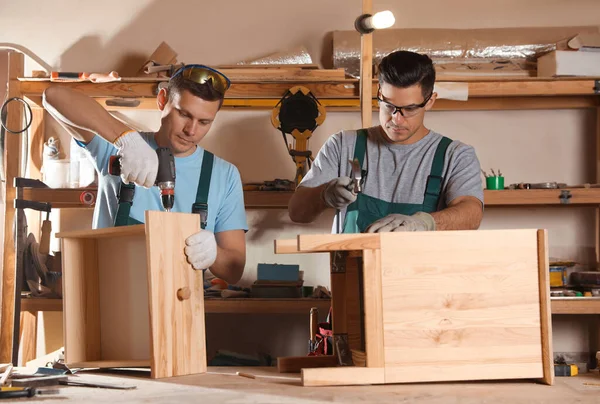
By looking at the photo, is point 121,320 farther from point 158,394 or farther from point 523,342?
point 523,342

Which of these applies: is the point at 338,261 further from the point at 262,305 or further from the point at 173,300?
the point at 262,305

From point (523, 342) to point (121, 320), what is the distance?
1.07m

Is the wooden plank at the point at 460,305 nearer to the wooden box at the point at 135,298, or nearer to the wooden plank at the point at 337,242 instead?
the wooden plank at the point at 337,242

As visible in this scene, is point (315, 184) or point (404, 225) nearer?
point (404, 225)

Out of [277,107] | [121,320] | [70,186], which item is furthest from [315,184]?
[70,186]

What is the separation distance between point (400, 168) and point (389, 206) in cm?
14

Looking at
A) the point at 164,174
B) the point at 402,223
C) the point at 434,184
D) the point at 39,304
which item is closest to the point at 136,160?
the point at 164,174

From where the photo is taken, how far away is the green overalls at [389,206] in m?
2.36

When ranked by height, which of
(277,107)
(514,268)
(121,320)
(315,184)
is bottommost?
(121,320)

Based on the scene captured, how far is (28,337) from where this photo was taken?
12.9ft

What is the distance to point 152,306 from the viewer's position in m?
1.70

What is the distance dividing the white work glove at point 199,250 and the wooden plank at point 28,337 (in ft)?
7.91

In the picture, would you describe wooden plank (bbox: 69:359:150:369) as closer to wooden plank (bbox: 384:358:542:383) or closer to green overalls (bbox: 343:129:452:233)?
wooden plank (bbox: 384:358:542:383)

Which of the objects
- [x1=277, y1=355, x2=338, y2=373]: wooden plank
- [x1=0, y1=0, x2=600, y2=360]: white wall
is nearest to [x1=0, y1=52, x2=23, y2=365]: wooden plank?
[x1=0, y1=0, x2=600, y2=360]: white wall
